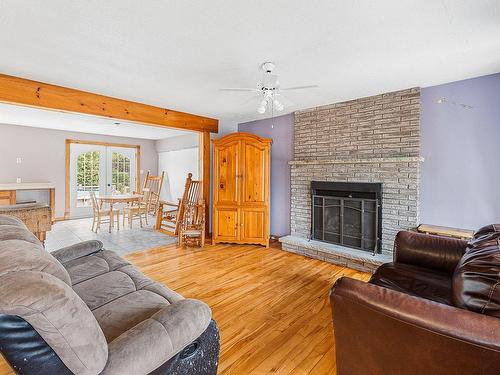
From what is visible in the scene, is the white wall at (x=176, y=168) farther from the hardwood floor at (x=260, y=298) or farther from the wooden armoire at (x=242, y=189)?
the hardwood floor at (x=260, y=298)

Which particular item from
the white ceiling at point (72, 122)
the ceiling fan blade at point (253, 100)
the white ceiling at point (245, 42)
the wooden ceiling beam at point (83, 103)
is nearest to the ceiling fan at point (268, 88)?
the white ceiling at point (245, 42)

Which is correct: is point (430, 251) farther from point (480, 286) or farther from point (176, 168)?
point (176, 168)

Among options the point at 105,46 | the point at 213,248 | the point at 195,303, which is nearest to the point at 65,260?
the point at 195,303

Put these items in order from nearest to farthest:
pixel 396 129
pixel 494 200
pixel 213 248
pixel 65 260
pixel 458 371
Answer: pixel 458 371 < pixel 65 260 < pixel 494 200 < pixel 396 129 < pixel 213 248

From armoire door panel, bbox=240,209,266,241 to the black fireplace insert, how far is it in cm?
80

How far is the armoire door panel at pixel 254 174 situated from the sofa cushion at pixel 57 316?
3.38 metres

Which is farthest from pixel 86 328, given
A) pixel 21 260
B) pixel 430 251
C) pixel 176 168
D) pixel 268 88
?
pixel 176 168

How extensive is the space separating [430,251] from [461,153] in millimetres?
1469

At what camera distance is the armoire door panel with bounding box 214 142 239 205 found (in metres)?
4.28

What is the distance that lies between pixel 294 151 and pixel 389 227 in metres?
1.82

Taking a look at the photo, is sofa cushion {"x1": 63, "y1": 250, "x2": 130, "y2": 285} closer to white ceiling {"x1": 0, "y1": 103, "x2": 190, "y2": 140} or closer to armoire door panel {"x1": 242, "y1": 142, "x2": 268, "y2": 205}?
armoire door panel {"x1": 242, "y1": 142, "x2": 268, "y2": 205}

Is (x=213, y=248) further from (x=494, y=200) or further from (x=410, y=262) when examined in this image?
(x=494, y=200)

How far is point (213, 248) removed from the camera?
4.20m

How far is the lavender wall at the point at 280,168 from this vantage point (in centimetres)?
445
